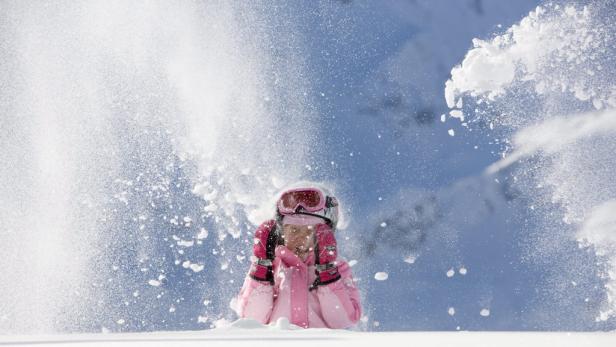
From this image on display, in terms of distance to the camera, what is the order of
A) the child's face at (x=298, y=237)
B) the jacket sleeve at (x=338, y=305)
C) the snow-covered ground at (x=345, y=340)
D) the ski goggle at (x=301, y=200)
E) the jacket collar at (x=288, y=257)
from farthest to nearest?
the ski goggle at (x=301, y=200) → the child's face at (x=298, y=237) → the jacket collar at (x=288, y=257) → the jacket sleeve at (x=338, y=305) → the snow-covered ground at (x=345, y=340)

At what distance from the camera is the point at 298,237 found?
7273 millimetres

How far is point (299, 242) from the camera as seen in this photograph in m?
7.25

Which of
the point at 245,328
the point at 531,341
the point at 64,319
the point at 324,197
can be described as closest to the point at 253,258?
the point at 324,197

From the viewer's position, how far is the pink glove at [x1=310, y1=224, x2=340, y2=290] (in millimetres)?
6750

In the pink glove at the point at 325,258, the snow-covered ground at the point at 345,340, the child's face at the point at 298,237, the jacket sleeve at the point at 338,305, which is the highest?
the child's face at the point at 298,237

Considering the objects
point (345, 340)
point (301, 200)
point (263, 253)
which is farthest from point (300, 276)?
point (345, 340)

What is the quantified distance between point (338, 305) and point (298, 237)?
1041 millimetres

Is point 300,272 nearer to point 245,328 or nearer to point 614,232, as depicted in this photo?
point 245,328

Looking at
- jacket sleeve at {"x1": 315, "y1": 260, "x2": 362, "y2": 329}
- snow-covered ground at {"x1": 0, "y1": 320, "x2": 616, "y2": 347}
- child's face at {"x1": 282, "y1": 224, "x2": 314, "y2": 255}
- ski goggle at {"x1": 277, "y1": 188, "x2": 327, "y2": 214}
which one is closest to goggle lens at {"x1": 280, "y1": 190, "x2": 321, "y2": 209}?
ski goggle at {"x1": 277, "y1": 188, "x2": 327, "y2": 214}

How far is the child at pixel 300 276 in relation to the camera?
6.69 metres

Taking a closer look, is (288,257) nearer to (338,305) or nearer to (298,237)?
(298,237)

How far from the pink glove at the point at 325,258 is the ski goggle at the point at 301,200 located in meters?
0.42

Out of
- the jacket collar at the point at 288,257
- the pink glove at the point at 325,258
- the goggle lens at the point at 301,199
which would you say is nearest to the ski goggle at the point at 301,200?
the goggle lens at the point at 301,199

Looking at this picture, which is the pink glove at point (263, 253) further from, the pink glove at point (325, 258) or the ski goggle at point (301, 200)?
the pink glove at point (325, 258)
